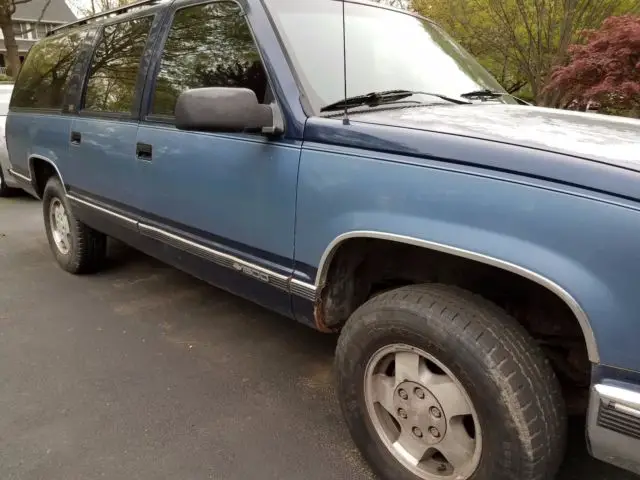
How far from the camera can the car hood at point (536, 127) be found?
180 cm

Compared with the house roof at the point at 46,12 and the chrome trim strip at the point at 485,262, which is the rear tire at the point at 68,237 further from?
the house roof at the point at 46,12

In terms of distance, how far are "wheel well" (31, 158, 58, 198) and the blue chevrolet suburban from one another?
1517mm

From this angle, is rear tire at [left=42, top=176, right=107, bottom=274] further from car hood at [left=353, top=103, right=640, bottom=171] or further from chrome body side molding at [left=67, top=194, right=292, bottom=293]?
car hood at [left=353, top=103, right=640, bottom=171]

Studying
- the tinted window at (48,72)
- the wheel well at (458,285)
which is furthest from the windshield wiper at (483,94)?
the tinted window at (48,72)

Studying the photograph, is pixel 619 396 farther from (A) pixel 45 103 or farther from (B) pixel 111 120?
(A) pixel 45 103

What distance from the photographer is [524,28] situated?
9.74 m

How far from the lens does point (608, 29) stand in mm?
7434

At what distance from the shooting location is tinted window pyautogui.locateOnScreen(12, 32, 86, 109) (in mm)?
4465

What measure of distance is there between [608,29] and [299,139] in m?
6.70

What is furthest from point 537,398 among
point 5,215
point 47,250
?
point 5,215

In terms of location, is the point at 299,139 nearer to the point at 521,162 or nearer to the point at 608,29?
the point at 521,162

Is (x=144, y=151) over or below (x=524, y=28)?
below

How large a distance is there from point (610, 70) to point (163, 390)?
6.50 meters

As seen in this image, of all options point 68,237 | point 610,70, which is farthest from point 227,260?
point 610,70
